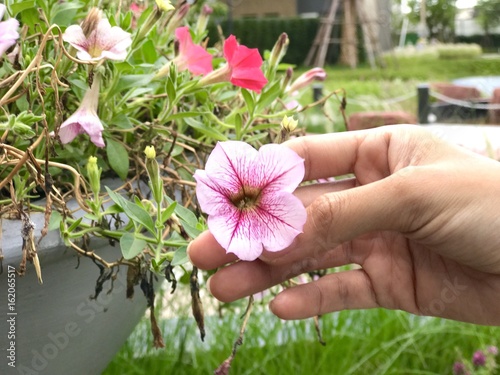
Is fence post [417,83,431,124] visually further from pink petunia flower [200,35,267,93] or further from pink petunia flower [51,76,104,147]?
pink petunia flower [51,76,104,147]

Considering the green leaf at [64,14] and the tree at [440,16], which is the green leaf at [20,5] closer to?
the green leaf at [64,14]

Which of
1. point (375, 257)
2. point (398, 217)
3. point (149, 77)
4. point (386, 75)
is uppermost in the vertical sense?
point (149, 77)

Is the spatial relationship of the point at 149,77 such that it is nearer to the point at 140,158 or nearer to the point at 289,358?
the point at 140,158

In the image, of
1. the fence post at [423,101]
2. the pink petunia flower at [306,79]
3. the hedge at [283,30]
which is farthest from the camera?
the hedge at [283,30]

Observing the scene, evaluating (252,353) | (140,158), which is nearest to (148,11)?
(140,158)

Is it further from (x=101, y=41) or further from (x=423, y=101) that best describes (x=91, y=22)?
(x=423, y=101)

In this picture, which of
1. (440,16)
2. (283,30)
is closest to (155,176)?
(283,30)

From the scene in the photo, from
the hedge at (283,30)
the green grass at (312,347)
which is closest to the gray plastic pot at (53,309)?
the green grass at (312,347)
